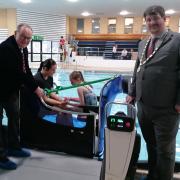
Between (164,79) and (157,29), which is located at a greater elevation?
(157,29)

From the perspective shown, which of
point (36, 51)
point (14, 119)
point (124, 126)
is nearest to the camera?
point (124, 126)

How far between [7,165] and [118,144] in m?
1.14

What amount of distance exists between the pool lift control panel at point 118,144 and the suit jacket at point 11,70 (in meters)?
1.02

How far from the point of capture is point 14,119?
231cm

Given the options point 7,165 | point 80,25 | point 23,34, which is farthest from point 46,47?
point 7,165

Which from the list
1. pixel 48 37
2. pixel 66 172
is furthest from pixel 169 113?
pixel 48 37

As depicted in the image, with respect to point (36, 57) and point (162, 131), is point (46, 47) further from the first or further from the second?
point (162, 131)

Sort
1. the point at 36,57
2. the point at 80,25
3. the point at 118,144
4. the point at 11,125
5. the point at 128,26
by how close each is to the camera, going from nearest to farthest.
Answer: the point at 118,144 → the point at 11,125 → the point at 36,57 → the point at 128,26 → the point at 80,25

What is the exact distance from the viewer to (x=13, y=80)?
7.10 ft

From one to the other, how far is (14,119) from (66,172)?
669mm

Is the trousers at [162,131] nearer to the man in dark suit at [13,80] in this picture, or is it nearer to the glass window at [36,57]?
the man in dark suit at [13,80]

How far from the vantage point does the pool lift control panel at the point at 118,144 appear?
4.89ft

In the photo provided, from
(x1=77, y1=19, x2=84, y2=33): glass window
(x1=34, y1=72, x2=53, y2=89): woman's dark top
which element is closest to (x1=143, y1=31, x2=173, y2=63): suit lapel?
(x1=34, y1=72, x2=53, y2=89): woman's dark top

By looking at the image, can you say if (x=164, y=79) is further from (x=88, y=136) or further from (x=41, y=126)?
(x=41, y=126)
